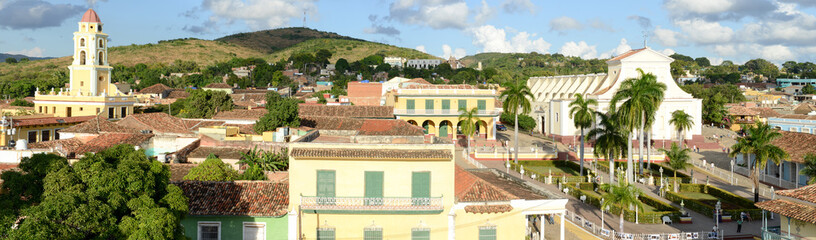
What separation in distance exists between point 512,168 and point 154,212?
99.3 ft

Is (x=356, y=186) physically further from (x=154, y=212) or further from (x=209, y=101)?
(x=209, y=101)

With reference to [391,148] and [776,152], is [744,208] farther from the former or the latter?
[391,148]

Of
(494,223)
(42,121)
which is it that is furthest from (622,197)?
(42,121)

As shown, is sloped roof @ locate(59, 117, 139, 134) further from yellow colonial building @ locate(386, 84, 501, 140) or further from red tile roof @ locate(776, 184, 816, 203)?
red tile roof @ locate(776, 184, 816, 203)

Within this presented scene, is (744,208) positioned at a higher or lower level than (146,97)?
lower

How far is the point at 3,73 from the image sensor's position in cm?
13575

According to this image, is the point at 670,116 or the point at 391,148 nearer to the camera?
the point at 391,148

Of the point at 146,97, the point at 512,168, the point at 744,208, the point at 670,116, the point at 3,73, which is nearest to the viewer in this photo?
the point at 744,208

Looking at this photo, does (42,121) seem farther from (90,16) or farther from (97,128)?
(90,16)

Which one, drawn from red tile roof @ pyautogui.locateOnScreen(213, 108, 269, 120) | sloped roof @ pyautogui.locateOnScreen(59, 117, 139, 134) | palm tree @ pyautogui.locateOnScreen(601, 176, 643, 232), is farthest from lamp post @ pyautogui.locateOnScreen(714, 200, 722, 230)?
red tile roof @ pyautogui.locateOnScreen(213, 108, 269, 120)

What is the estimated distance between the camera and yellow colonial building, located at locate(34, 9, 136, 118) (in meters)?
48.2

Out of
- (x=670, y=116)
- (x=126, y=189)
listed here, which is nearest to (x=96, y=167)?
(x=126, y=189)

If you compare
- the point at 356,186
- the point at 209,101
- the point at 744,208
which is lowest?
the point at 744,208

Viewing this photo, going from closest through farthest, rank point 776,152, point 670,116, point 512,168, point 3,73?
point 776,152
point 512,168
point 670,116
point 3,73
